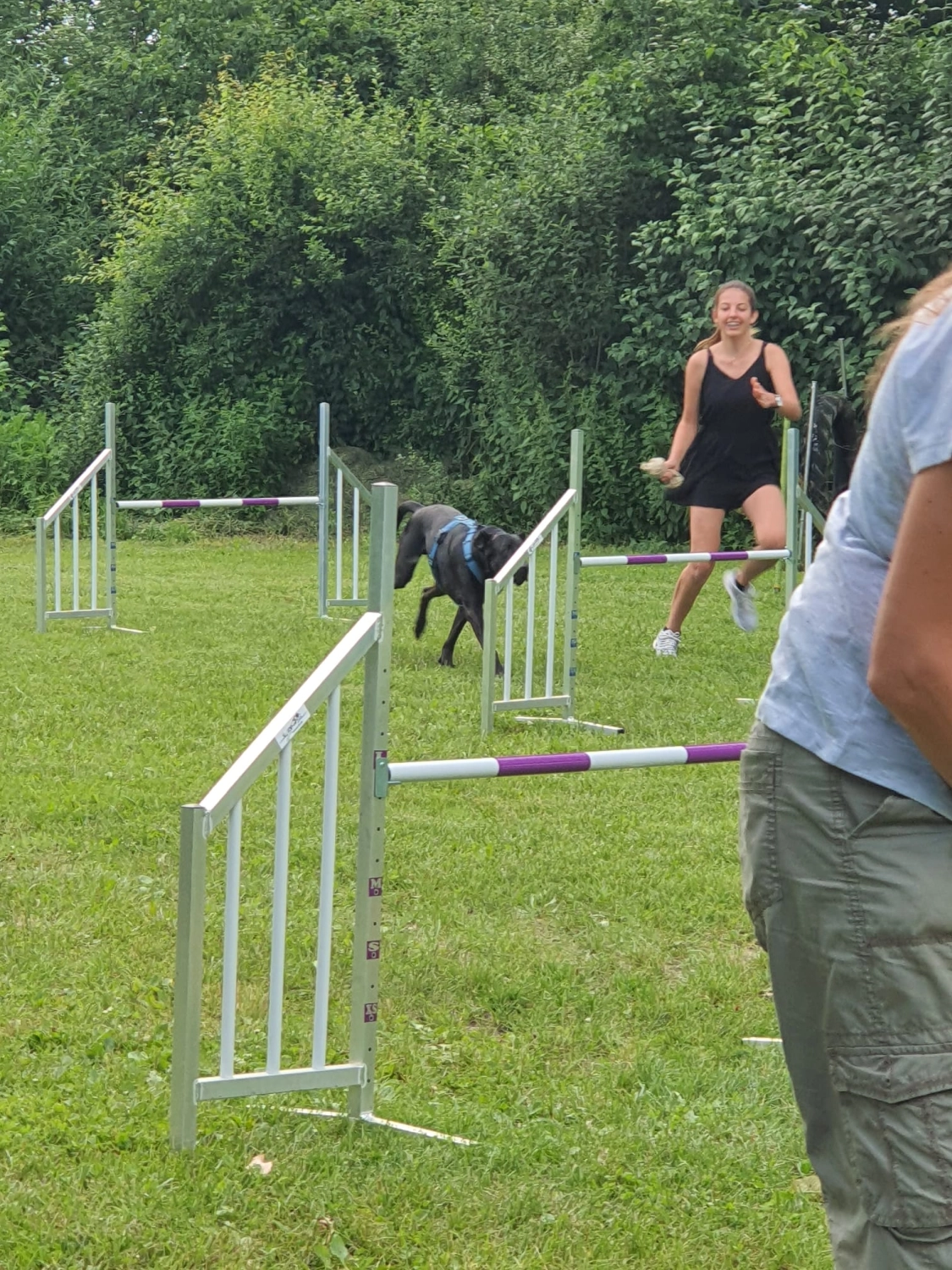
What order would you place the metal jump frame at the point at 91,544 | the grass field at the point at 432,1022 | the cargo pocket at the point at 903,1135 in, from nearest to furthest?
the cargo pocket at the point at 903,1135, the grass field at the point at 432,1022, the metal jump frame at the point at 91,544

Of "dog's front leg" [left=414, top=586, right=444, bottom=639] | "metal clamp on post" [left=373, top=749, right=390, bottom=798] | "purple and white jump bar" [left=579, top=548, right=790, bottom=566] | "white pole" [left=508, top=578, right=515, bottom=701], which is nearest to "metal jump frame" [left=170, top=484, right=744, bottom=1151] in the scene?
"metal clamp on post" [left=373, top=749, right=390, bottom=798]

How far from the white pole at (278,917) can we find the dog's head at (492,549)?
5339 millimetres

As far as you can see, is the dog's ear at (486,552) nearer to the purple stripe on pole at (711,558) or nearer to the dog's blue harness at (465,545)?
the dog's blue harness at (465,545)

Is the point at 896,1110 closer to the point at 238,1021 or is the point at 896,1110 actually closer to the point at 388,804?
the point at 238,1021

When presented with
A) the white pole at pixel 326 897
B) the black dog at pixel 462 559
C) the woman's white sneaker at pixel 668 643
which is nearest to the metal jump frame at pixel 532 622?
the black dog at pixel 462 559

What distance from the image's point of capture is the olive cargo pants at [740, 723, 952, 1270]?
5.22 feet

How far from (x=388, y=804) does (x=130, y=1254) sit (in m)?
2.90

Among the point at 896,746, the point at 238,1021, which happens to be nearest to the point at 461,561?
the point at 238,1021

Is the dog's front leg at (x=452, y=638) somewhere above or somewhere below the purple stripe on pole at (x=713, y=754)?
below

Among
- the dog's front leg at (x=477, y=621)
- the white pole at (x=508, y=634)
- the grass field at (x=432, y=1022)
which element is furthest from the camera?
the dog's front leg at (x=477, y=621)

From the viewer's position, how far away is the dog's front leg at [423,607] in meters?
9.18

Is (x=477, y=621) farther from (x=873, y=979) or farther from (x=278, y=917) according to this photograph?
(x=873, y=979)

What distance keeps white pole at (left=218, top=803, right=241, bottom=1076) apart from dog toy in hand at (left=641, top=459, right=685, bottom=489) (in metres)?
3.87

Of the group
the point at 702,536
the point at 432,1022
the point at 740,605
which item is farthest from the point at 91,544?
the point at 432,1022
